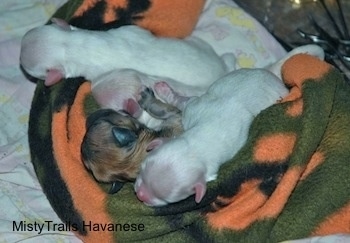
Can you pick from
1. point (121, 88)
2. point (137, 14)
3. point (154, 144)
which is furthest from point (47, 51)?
point (154, 144)

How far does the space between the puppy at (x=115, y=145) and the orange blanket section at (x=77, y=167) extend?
2.0 inches

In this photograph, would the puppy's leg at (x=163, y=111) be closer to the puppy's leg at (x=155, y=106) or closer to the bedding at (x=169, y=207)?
the puppy's leg at (x=155, y=106)

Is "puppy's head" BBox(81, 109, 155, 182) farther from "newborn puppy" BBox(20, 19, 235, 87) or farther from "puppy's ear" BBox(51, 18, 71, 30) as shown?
"puppy's ear" BBox(51, 18, 71, 30)

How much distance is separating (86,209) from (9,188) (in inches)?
11.6

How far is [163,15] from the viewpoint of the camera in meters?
2.58

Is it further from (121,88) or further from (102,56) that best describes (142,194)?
(102,56)

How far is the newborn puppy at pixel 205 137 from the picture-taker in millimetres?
1988

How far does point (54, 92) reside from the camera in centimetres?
236

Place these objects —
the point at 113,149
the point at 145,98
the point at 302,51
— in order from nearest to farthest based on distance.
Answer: the point at 113,149
the point at 145,98
the point at 302,51

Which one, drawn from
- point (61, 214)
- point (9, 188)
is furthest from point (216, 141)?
point (9, 188)

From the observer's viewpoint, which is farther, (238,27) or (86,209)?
(238,27)

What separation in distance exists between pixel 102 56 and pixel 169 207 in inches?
22.9

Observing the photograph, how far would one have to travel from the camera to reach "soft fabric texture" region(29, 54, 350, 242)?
6.62ft

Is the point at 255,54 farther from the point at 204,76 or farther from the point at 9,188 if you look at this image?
the point at 9,188
